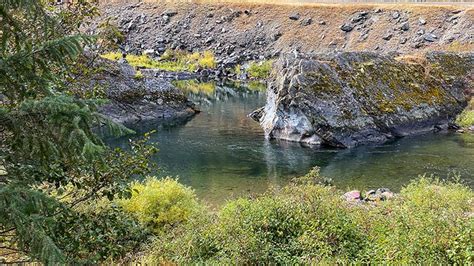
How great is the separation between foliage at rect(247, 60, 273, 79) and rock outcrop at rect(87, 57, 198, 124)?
2367 centimetres

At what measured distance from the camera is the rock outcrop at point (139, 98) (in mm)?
40500

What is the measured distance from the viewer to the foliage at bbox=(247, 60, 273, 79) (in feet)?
223

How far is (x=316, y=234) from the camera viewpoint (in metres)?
12.1

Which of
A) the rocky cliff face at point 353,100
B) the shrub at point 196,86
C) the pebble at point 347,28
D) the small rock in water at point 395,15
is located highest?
the small rock in water at point 395,15

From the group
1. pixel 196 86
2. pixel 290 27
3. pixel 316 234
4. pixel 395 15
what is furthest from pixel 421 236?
pixel 290 27

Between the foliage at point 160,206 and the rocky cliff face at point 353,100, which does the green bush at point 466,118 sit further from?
the foliage at point 160,206

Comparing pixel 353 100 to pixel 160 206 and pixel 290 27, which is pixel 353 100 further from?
pixel 290 27

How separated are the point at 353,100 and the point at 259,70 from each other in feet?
114

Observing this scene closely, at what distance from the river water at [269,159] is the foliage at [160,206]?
3.95 meters

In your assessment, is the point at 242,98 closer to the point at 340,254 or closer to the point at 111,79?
the point at 111,79

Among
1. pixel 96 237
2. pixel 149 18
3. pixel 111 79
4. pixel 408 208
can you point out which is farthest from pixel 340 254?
pixel 149 18

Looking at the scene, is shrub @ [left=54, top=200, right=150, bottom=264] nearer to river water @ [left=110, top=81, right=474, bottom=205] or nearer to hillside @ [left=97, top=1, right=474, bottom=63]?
river water @ [left=110, top=81, right=474, bottom=205]

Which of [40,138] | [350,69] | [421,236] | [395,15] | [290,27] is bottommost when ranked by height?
[421,236]

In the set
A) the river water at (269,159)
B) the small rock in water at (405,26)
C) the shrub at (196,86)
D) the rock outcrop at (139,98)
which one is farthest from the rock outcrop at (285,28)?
the river water at (269,159)
